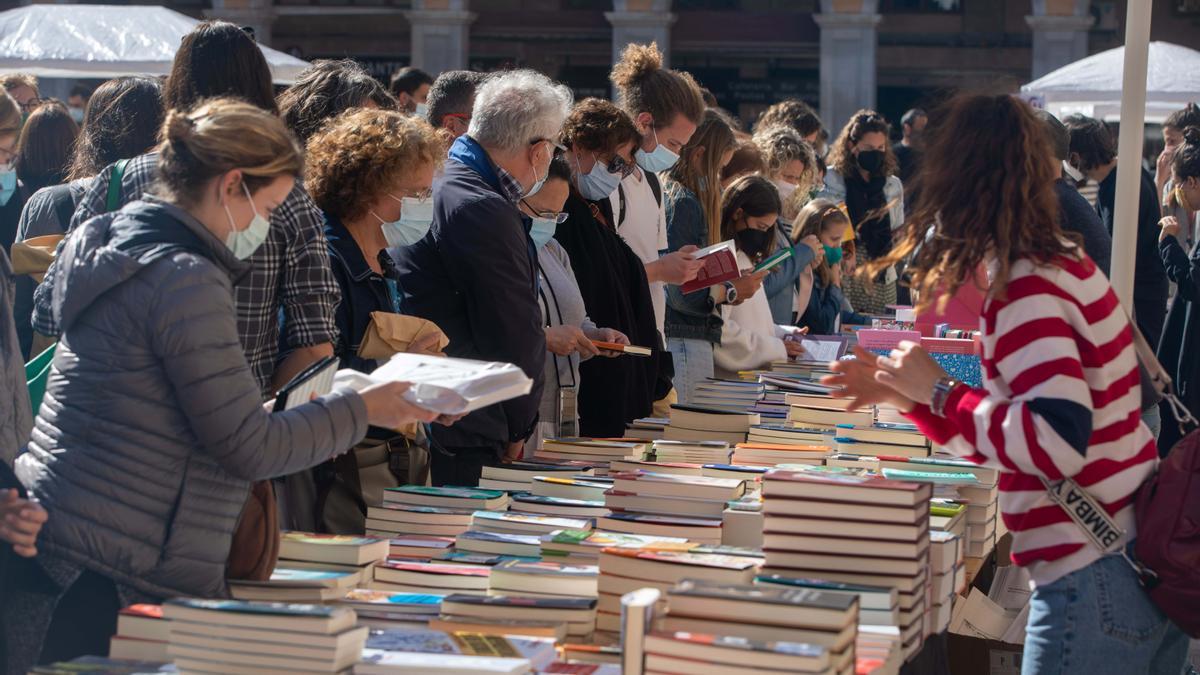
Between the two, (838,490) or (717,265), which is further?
(717,265)

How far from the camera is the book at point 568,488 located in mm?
3529

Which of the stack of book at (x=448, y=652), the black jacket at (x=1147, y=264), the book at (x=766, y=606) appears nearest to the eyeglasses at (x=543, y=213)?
the stack of book at (x=448, y=652)

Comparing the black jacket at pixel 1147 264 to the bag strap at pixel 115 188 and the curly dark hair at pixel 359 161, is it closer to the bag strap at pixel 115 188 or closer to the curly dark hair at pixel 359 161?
the curly dark hair at pixel 359 161

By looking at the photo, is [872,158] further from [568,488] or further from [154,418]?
[154,418]

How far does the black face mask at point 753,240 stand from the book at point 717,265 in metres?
0.81

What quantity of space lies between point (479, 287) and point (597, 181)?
1.19m

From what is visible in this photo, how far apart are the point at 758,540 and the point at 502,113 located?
4.79 ft

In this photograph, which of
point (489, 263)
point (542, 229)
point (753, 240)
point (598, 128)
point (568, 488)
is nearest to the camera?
point (568, 488)

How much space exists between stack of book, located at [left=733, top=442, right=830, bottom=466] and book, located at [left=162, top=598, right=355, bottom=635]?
189 cm

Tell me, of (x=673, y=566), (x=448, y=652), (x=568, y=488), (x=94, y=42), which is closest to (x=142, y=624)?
(x=448, y=652)

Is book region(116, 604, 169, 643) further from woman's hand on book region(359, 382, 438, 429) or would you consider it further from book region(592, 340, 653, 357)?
book region(592, 340, 653, 357)

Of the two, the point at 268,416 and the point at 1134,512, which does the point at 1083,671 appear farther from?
the point at 268,416

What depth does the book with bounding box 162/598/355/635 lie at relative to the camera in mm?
2148

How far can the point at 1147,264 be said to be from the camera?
7.85 meters
